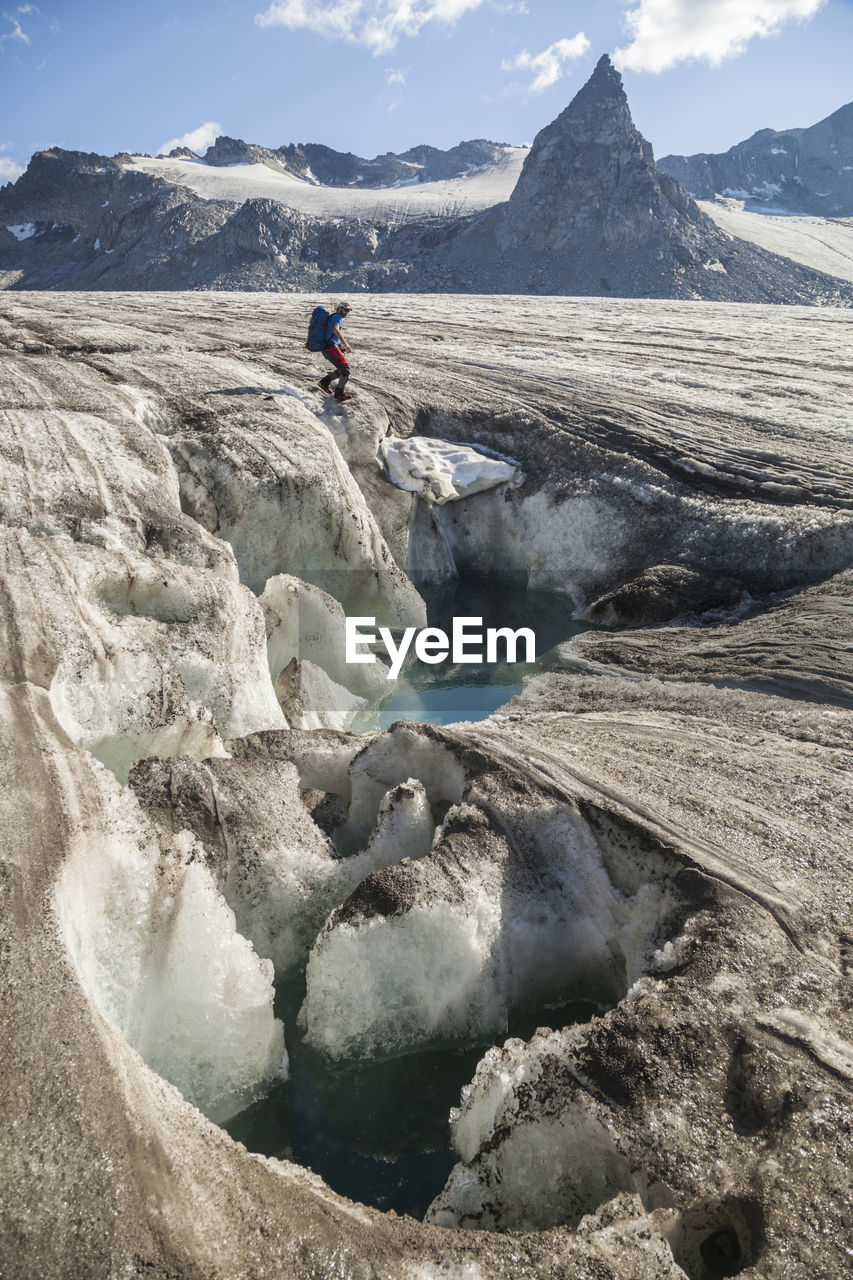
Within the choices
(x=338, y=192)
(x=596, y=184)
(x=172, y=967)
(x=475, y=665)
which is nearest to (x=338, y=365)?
(x=475, y=665)

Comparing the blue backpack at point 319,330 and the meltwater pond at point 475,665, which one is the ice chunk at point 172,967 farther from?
the blue backpack at point 319,330

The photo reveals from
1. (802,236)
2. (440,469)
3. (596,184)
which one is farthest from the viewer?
(596,184)

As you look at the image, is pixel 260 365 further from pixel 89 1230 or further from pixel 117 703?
pixel 89 1230

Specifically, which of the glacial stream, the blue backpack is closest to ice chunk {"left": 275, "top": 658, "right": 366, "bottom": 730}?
the glacial stream

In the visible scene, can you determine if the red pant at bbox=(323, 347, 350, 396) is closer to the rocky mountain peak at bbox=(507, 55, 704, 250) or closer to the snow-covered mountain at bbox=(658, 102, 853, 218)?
the rocky mountain peak at bbox=(507, 55, 704, 250)

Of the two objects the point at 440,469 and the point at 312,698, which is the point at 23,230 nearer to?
the point at 440,469

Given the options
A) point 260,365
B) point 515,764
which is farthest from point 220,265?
point 515,764
